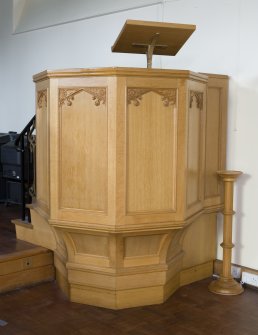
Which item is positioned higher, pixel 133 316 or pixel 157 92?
pixel 157 92

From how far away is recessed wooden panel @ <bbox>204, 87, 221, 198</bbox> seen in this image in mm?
4004

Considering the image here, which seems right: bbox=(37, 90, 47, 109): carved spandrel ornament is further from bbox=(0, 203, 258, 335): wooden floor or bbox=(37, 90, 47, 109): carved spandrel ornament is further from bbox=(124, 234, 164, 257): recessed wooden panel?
bbox=(0, 203, 258, 335): wooden floor

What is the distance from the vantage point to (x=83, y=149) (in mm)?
3387

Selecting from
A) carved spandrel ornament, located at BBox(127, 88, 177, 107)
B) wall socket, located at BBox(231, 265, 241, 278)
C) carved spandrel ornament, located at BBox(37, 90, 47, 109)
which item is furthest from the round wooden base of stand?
carved spandrel ornament, located at BBox(37, 90, 47, 109)

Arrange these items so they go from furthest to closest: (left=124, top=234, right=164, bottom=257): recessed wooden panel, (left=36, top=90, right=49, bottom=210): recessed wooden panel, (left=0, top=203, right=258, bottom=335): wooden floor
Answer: (left=36, top=90, right=49, bottom=210): recessed wooden panel, (left=124, top=234, right=164, bottom=257): recessed wooden panel, (left=0, top=203, right=258, bottom=335): wooden floor

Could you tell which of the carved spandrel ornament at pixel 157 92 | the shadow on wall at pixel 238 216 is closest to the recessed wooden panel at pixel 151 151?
the carved spandrel ornament at pixel 157 92

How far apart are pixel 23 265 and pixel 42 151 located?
89 centimetres

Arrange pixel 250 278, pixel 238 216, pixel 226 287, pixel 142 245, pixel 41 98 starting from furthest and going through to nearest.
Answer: pixel 238 216 → pixel 250 278 → pixel 226 287 → pixel 41 98 → pixel 142 245

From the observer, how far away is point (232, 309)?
357 centimetres

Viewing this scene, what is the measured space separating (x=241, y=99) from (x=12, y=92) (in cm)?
360

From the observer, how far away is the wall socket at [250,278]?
3.97m

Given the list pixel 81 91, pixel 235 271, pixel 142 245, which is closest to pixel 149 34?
pixel 81 91

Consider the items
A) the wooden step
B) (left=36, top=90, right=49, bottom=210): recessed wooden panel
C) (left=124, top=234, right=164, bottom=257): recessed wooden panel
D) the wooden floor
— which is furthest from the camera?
the wooden step

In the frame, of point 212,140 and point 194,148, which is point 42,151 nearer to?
point 194,148
